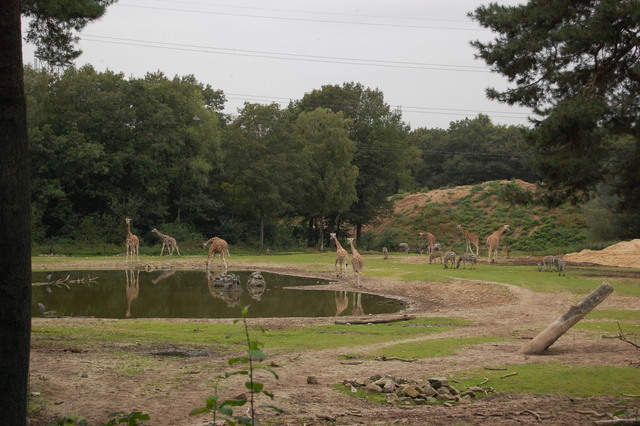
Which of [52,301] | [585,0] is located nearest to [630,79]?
[585,0]

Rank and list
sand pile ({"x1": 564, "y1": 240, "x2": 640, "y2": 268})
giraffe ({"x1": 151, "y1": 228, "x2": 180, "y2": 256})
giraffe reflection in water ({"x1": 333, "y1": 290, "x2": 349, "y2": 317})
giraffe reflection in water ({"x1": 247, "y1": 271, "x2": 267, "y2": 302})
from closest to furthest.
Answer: giraffe reflection in water ({"x1": 333, "y1": 290, "x2": 349, "y2": 317}) < giraffe reflection in water ({"x1": 247, "y1": 271, "x2": 267, "y2": 302}) < sand pile ({"x1": 564, "y1": 240, "x2": 640, "y2": 268}) < giraffe ({"x1": 151, "y1": 228, "x2": 180, "y2": 256})

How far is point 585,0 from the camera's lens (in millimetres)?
12508

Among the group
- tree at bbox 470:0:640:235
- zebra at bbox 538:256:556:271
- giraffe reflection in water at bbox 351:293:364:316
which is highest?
tree at bbox 470:0:640:235

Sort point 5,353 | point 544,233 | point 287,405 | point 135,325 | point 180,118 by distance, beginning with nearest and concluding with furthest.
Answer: point 5,353 < point 287,405 < point 135,325 < point 180,118 < point 544,233

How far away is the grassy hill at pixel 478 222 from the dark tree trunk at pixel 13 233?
43625 mm

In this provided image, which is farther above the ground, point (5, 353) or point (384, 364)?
point (5, 353)

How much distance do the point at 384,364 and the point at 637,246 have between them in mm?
28176

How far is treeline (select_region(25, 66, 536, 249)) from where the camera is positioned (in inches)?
1754

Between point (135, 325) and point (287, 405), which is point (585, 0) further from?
point (135, 325)

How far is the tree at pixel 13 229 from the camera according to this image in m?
5.11

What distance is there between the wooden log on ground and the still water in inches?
346

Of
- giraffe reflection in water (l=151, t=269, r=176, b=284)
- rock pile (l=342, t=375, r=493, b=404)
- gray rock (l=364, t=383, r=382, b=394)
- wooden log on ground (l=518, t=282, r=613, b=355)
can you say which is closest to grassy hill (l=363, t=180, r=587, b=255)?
giraffe reflection in water (l=151, t=269, r=176, b=284)

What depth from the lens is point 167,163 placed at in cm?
4897

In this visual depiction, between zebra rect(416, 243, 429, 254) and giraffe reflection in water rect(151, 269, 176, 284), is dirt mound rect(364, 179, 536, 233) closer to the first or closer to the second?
zebra rect(416, 243, 429, 254)
